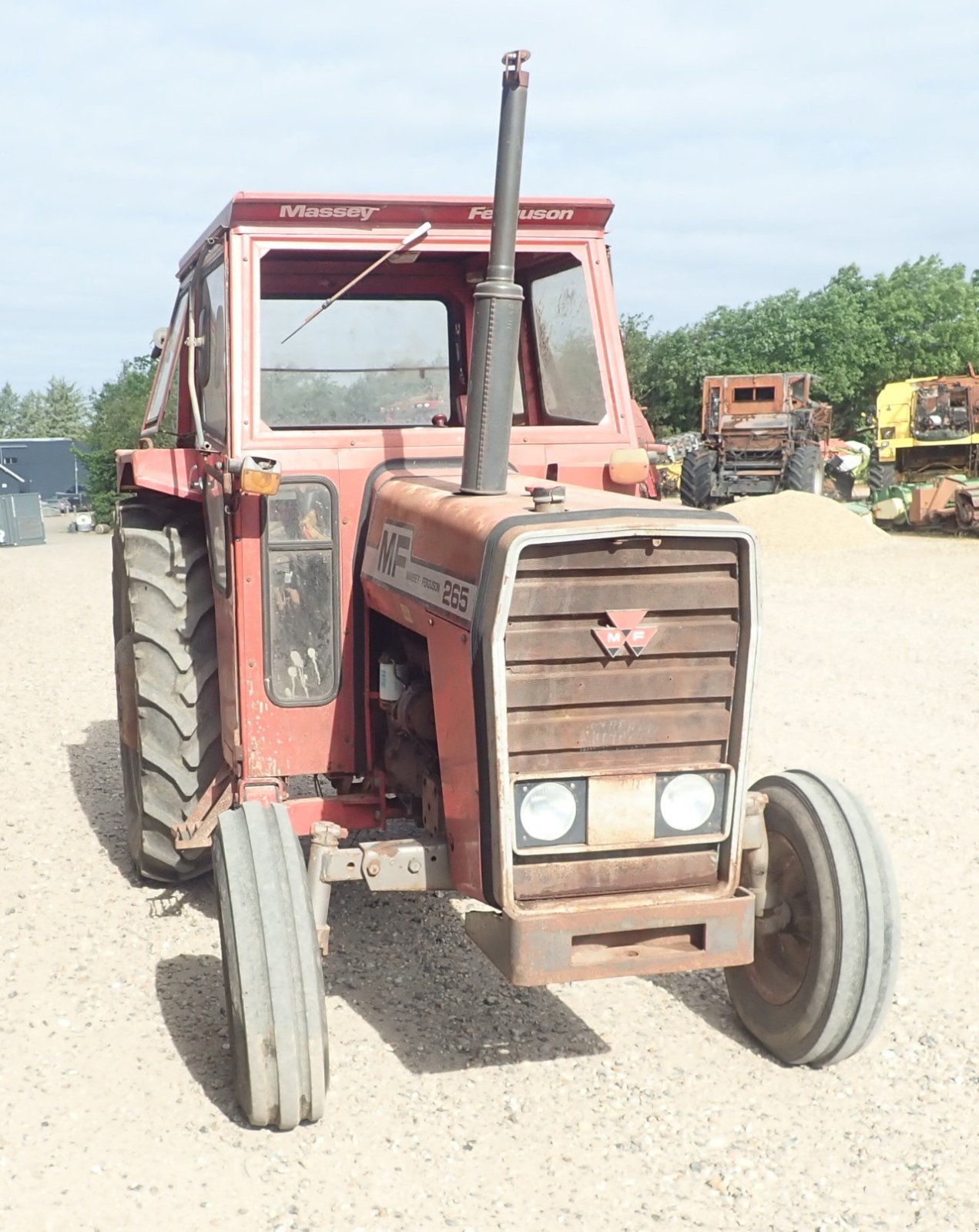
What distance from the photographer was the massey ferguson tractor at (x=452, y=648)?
11.0 ft

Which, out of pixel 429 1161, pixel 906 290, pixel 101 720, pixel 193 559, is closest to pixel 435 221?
pixel 193 559

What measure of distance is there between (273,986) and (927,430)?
71.7 ft

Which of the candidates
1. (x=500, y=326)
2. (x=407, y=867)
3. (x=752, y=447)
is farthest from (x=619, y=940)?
(x=752, y=447)

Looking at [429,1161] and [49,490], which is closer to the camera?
[429,1161]

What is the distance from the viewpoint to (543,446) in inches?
180

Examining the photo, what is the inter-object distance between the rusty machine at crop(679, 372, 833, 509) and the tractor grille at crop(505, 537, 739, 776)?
19501 mm

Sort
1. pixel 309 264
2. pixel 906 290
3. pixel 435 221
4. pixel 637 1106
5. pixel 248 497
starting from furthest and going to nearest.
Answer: pixel 906 290 → pixel 309 264 → pixel 435 221 → pixel 248 497 → pixel 637 1106

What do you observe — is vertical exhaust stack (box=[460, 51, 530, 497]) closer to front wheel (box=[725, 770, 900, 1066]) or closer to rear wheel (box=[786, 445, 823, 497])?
front wheel (box=[725, 770, 900, 1066])

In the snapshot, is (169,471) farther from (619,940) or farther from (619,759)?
(619,940)

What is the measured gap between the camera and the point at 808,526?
18516mm

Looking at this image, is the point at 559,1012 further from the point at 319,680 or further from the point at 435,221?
the point at 435,221

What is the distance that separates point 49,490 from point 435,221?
5026cm

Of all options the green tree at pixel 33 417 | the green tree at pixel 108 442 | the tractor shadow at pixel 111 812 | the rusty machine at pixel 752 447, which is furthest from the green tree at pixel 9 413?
the tractor shadow at pixel 111 812

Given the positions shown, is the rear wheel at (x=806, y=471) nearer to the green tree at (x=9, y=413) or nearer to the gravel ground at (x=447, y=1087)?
the gravel ground at (x=447, y=1087)
